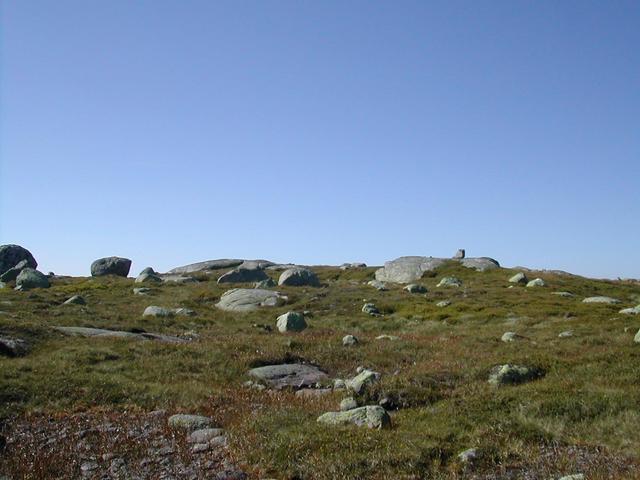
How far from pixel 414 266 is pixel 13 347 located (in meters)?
58.9

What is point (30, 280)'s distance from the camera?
223 ft

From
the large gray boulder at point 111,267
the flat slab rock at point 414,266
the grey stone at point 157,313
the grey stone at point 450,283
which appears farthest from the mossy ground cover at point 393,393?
the large gray boulder at point 111,267

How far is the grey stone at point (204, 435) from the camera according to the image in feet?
42.4

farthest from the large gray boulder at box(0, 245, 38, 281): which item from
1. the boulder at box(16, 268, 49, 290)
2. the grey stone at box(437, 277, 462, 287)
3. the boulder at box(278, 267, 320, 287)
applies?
the grey stone at box(437, 277, 462, 287)

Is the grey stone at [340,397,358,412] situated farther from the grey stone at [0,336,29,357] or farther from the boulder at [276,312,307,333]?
the boulder at [276,312,307,333]

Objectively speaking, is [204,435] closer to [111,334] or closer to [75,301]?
[111,334]

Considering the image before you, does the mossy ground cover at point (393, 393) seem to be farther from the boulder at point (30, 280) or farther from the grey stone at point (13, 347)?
the boulder at point (30, 280)

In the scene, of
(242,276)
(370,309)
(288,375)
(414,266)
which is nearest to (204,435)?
(288,375)

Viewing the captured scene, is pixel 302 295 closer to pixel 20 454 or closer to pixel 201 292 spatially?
pixel 201 292

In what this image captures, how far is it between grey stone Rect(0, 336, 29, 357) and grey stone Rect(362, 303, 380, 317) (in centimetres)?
2484

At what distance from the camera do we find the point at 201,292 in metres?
55.5

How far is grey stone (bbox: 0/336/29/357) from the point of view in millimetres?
21212

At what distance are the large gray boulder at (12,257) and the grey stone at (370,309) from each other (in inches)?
2533

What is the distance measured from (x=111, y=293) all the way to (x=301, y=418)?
154 feet
